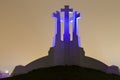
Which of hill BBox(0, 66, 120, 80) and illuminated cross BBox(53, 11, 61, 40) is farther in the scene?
illuminated cross BBox(53, 11, 61, 40)

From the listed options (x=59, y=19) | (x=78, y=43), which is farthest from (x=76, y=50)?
(x=59, y=19)

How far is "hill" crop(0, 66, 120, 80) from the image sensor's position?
859 cm

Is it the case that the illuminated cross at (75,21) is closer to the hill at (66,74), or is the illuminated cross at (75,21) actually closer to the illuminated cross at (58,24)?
the illuminated cross at (58,24)

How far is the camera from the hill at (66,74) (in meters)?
8.59

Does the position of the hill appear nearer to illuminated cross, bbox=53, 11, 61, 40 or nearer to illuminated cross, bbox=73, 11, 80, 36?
illuminated cross, bbox=53, 11, 61, 40

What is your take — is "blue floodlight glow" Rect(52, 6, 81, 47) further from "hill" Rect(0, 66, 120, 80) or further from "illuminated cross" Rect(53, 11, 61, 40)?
"hill" Rect(0, 66, 120, 80)

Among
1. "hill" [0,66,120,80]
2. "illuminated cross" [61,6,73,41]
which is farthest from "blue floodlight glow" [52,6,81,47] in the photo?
"hill" [0,66,120,80]

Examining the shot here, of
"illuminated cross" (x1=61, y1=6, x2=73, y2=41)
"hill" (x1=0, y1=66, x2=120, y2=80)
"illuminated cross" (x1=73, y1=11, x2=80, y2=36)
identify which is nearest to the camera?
"hill" (x1=0, y1=66, x2=120, y2=80)

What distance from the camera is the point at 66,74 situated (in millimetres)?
8594

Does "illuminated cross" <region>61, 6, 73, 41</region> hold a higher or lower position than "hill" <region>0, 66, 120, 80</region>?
higher

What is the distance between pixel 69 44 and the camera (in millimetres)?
9641

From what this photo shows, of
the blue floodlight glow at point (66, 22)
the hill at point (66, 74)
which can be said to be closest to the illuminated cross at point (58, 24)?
the blue floodlight glow at point (66, 22)

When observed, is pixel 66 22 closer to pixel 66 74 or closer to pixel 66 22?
pixel 66 22

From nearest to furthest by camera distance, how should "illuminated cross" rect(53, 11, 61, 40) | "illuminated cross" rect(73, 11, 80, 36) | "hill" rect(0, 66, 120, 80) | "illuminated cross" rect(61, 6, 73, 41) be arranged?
"hill" rect(0, 66, 120, 80) < "illuminated cross" rect(61, 6, 73, 41) < "illuminated cross" rect(53, 11, 61, 40) < "illuminated cross" rect(73, 11, 80, 36)
